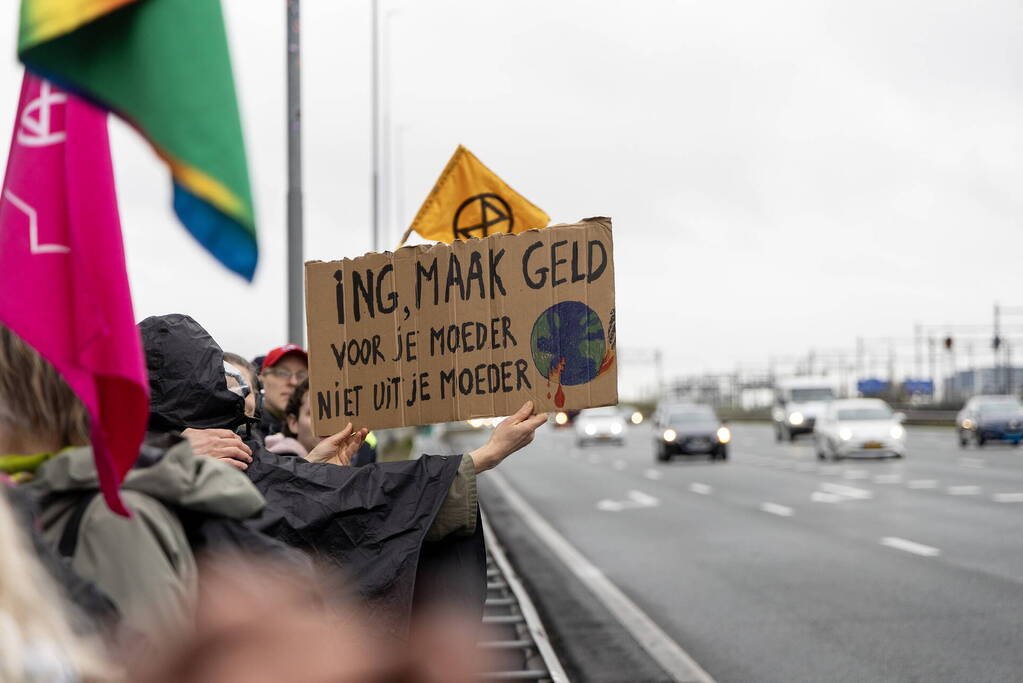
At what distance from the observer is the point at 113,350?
6.65 feet

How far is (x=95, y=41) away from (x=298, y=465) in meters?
1.85

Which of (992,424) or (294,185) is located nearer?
(294,185)

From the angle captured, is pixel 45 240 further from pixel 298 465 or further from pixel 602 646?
pixel 602 646

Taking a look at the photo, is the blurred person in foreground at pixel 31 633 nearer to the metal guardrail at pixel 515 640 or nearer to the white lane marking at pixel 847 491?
the metal guardrail at pixel 515 640

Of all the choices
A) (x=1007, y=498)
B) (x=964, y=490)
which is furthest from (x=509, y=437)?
(x=964, y=490)

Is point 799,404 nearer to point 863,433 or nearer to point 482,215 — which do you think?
point 863,433

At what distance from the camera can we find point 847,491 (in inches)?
901

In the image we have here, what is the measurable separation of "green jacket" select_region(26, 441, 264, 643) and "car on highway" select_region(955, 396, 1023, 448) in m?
38.9

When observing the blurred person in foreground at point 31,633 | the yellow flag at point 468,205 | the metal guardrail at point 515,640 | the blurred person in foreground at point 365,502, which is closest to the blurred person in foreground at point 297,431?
the yellow flag at point 468,205

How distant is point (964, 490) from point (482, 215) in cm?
1805

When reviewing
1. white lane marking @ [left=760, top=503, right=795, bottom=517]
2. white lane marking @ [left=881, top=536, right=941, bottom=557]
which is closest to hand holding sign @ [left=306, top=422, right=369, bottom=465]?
white lane marking @ [left=881, top=536, right=941, bottom=557]

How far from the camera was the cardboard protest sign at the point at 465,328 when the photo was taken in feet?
12.7

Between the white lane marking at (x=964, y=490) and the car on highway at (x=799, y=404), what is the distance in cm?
2573

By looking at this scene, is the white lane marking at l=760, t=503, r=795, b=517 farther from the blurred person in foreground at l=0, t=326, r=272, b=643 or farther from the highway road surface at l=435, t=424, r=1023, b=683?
the blurred person in foreground at l=0, t=326, r=272, b=643
